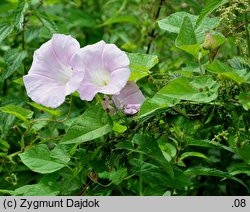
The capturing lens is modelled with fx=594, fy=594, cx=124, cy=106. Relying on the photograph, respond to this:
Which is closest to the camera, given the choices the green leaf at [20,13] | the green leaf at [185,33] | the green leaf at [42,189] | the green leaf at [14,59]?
the green leaf at [185,33]

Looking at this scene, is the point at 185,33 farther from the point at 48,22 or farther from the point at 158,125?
the point at 48,22

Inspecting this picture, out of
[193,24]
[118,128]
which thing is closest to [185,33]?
[193,24]

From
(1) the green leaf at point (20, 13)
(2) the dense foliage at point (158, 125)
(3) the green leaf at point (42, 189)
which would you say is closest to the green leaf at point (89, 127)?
(2) the dense foliage at point (158, 125)

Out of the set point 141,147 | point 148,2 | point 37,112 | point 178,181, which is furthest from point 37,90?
point 148,2

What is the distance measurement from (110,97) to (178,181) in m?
0.23

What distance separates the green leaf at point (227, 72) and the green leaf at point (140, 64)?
0.13 metres

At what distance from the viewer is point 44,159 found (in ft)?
4.01

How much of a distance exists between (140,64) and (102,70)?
3.4 inches

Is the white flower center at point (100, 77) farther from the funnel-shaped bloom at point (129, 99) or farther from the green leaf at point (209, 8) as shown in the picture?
the green leaf at point (209, 8)

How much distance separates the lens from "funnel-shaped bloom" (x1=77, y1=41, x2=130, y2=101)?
105 cm

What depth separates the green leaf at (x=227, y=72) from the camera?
1.02 meters

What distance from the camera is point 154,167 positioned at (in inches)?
46.8

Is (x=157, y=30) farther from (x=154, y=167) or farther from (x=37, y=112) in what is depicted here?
(x=154, y=167)
